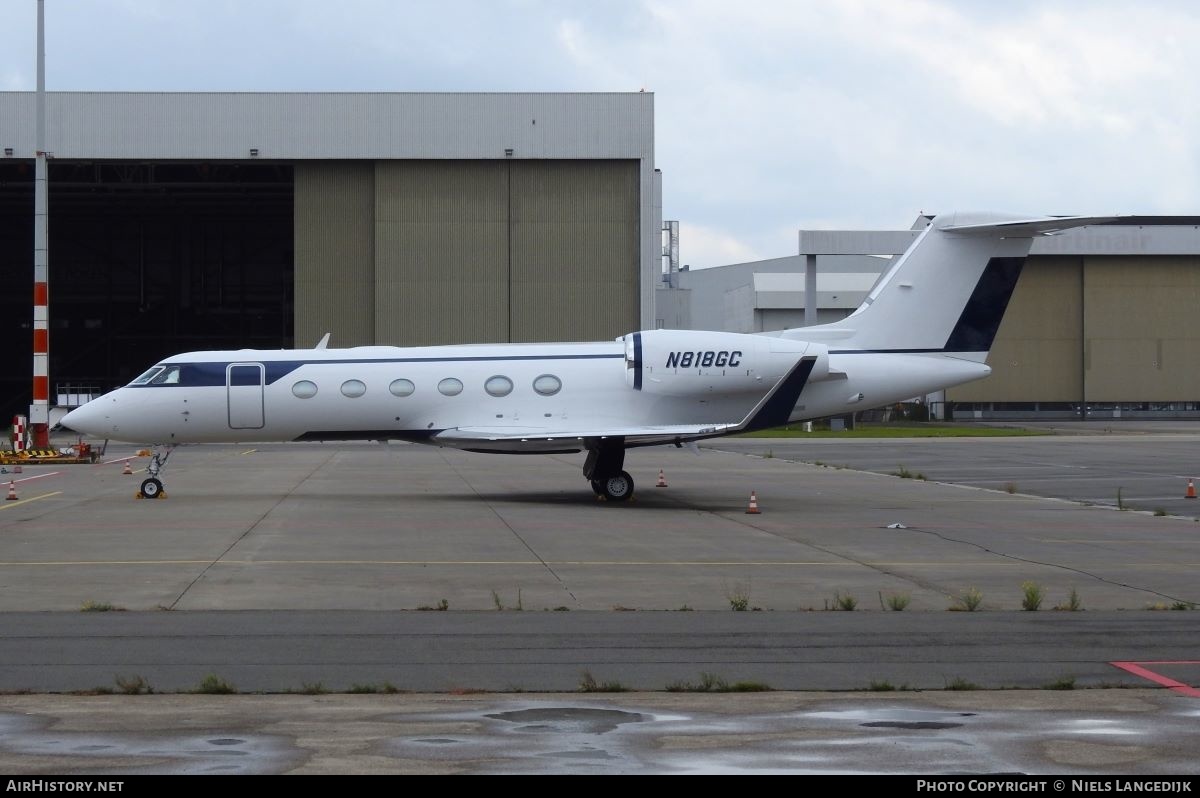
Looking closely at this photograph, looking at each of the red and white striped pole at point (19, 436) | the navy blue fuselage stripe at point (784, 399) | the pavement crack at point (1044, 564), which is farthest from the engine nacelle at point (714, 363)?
the red and white striped pole at point (19, 436)

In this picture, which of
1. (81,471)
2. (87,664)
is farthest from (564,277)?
(87,664)

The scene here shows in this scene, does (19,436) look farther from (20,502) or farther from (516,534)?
(516,534)

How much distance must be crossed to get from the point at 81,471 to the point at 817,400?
2025cm

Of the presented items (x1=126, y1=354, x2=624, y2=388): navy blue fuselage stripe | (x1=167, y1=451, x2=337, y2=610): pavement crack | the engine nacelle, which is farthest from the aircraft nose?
the engine nacelle

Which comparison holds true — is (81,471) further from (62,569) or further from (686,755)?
(686,755)

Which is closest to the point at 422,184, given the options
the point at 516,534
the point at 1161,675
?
the point at 516,534

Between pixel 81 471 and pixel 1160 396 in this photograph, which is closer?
pixel 81 471

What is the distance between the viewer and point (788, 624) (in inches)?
429

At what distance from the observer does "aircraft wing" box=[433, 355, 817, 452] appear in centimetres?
2162

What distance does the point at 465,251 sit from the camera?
5191 centimetres

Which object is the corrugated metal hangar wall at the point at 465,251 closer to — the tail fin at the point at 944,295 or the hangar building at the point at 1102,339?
the hangar building at the point at 1102,339

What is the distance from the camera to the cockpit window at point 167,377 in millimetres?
23922

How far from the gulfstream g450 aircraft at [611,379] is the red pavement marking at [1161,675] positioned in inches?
542

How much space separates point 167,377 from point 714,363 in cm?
998
